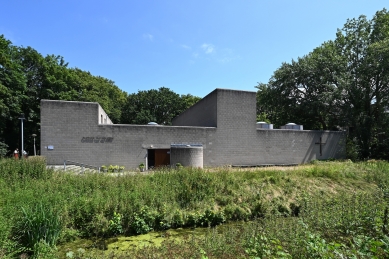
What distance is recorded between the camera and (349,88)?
2158 centimetres

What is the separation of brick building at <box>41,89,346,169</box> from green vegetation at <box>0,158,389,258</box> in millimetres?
6216

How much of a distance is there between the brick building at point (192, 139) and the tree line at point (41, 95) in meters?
12.1

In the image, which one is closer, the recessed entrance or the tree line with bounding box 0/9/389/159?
the recessed entrance

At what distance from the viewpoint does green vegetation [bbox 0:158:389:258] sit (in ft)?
14.3

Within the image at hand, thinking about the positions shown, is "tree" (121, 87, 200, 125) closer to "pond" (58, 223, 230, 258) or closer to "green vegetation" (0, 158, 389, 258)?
"green vegetation" (0, 158, 389, 258)

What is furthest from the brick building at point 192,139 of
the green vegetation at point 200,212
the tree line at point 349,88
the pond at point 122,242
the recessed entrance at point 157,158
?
the pond at point 122,242

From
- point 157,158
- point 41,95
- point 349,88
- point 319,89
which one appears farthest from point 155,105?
point 349,88

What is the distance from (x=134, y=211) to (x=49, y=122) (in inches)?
455

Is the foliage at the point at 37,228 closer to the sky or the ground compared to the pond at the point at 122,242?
closer to the sky

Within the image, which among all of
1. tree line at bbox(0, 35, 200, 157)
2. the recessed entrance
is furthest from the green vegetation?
tree line at bbox(0, 35, 200, 157)

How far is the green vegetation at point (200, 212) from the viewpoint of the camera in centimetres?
435

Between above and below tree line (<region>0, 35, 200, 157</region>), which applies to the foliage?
below

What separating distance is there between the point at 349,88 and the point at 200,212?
20908mm

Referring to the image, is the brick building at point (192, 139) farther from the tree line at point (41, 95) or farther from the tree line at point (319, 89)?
the tree line at point (41, 95)
